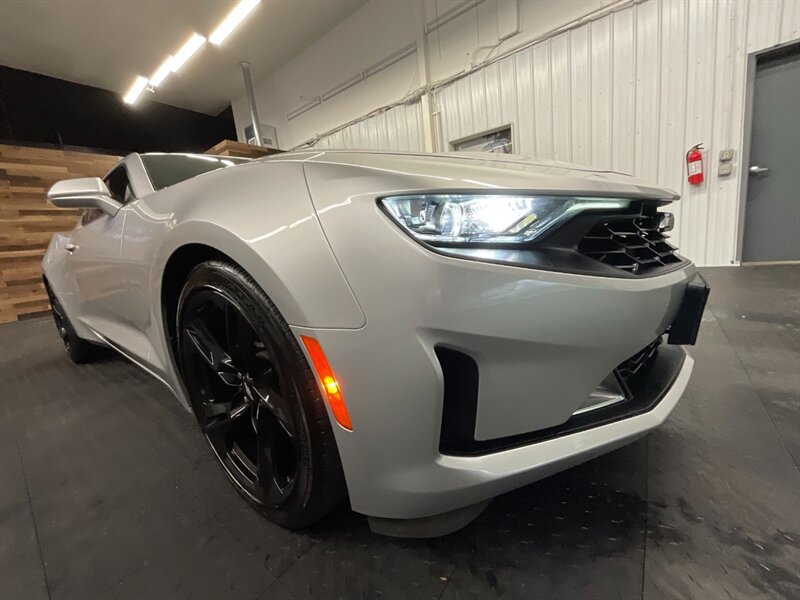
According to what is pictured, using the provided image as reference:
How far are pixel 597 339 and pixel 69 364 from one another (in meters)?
3.14

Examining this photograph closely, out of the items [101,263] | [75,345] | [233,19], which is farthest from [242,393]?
[233,19]

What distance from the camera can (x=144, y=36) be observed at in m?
5.65

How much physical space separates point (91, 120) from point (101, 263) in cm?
837

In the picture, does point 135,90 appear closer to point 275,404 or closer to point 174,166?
point 174,166

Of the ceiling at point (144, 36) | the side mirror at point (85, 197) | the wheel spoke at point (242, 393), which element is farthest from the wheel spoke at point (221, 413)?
the ceiling at point (144, 36)

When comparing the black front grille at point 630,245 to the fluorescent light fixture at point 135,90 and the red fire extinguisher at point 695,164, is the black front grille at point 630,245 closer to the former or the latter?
the red fire extinguisher at point 695,164

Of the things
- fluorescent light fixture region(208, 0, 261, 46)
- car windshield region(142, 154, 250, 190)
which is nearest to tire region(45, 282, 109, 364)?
car windshield region(142, 154, 250, 190)

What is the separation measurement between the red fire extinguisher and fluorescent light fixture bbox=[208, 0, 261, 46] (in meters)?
5.52

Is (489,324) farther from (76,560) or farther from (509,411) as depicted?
(76,560)

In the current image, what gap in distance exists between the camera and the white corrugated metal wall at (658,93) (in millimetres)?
3264

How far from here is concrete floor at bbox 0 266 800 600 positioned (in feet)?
2.20

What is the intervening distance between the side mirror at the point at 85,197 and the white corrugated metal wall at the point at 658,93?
4.42 meters

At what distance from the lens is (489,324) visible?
22.0 inches

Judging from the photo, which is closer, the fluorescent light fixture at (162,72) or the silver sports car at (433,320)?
the silver sports car at (433,320)
